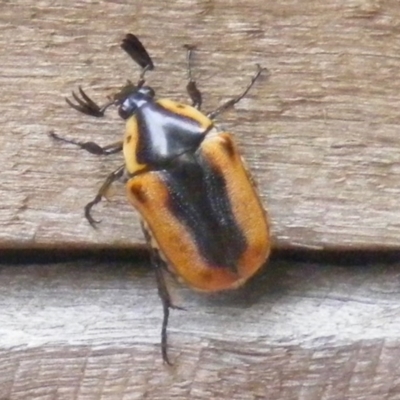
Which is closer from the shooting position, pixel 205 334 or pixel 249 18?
pixel 249 18

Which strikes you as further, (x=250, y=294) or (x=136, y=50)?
(x=250, y=294)

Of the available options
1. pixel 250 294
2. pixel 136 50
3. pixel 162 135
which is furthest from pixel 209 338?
pixel 136 50

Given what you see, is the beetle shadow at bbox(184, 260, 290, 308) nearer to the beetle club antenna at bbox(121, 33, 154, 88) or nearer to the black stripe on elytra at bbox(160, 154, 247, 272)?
the black stripe on elytra at bbox(160, 154, 247, 272)

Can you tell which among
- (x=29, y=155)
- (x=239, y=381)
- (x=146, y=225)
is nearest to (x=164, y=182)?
(x=146, y=225)

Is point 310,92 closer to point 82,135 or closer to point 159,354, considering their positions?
point 82,135

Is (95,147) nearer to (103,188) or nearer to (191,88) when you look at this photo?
(103,188)

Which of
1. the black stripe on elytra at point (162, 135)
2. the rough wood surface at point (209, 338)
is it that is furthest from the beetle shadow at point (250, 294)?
the black stripe on elytra at point (162, 135)

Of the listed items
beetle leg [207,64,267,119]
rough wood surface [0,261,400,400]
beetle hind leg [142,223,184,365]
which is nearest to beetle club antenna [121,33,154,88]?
beetle leg [207,64,267,119]
